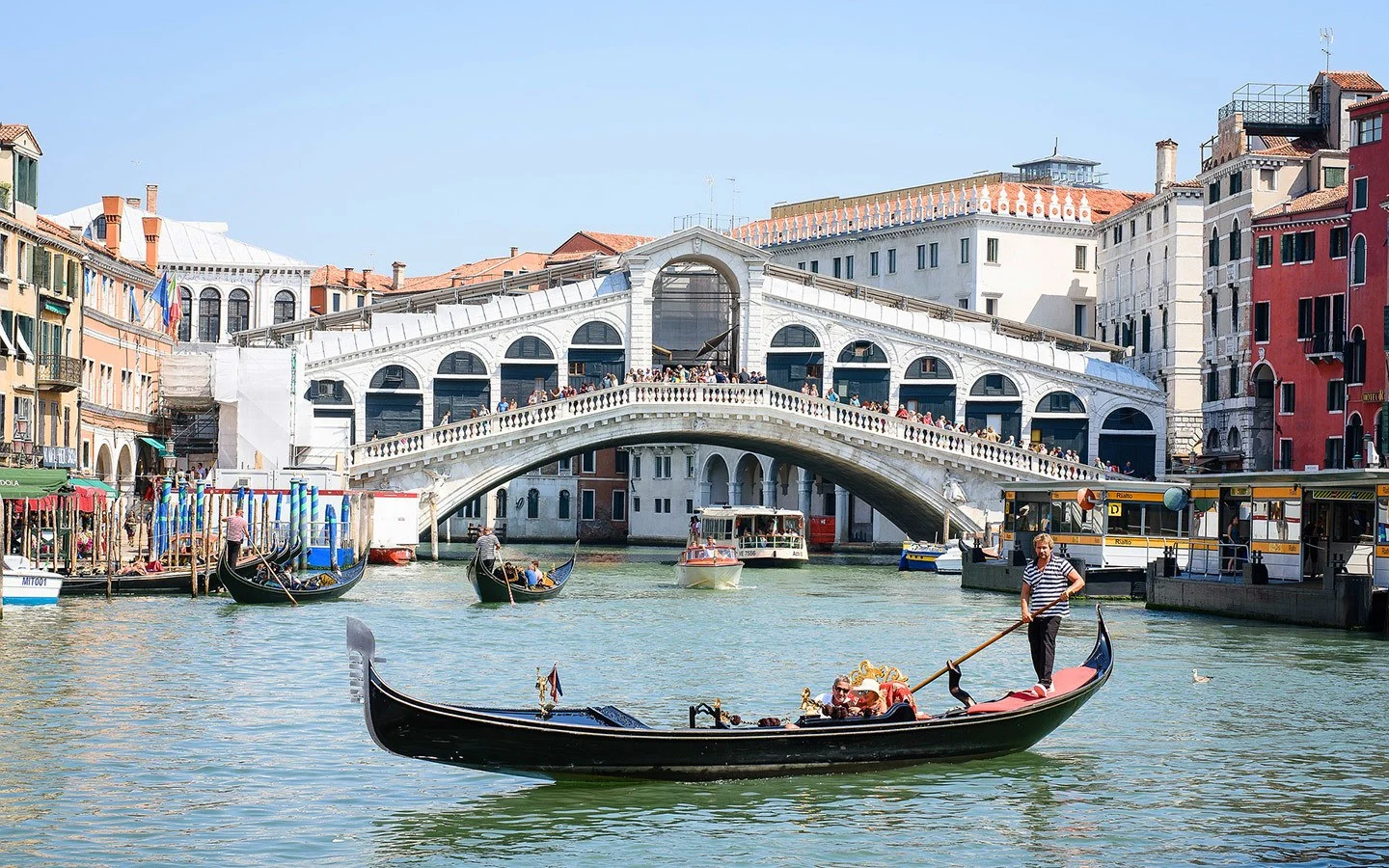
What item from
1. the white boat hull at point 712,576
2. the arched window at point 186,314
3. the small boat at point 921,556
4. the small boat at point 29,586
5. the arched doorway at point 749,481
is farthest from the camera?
the arched doorway at point 749,481

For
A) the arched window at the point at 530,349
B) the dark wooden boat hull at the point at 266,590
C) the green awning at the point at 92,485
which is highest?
the arched window at the point at 530,349

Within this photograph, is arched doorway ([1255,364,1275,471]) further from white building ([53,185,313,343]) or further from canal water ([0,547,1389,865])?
white building ([53,185,313,343])

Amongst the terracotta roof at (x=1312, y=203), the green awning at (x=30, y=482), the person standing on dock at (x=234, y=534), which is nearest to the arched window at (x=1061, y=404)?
the terracotta roof at (x=1312, y=203)

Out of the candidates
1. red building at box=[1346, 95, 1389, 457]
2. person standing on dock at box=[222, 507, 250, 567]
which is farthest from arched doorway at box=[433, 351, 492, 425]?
red building at box=[1346, 95, 1389, 457]

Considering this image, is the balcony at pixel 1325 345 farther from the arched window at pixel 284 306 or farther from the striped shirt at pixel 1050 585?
the arched window at pixel 284 306

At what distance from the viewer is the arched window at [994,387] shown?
40250 mm

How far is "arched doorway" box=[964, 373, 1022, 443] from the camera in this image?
132 ft

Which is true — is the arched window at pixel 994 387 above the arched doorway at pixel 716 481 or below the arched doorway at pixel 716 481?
above

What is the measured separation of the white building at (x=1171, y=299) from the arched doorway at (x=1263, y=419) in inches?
143

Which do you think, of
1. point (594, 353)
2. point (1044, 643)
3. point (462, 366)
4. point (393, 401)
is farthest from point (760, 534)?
point (1044, 643)

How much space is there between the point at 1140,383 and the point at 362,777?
30.6m

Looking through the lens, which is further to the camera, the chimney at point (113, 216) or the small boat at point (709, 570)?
the chimney at point (113, 216)

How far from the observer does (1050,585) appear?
12.7 m

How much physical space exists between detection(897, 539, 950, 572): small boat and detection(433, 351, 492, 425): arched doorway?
850cm
